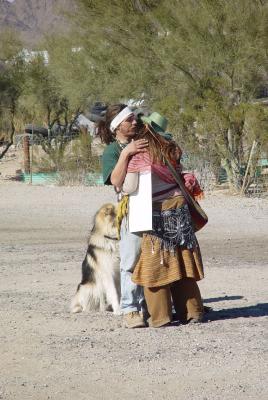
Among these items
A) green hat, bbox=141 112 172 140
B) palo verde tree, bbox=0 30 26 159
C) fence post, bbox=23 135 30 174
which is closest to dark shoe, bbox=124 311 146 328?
green hat, bbox=141 112 172 140

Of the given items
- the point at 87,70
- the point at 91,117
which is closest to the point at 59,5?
the point at 87,70

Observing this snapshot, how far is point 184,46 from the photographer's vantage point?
25.0 metres

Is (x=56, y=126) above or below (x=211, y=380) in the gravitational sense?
above

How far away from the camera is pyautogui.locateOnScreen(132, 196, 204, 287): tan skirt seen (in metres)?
7.96

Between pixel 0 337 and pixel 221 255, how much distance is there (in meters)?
6.44

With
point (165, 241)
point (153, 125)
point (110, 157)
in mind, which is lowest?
point (165, 241)

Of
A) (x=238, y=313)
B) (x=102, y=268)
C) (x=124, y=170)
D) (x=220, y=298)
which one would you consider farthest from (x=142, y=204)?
(x=220, y=298)

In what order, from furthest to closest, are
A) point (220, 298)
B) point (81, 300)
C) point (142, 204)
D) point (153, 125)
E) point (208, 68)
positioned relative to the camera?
point (208, 68)
point (220, 298)
point (81, 300)
point (153, 125)
point (142, 204)

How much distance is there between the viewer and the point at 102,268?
29.2ft

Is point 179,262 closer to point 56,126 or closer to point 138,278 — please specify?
point 138,278

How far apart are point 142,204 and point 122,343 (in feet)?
3.54

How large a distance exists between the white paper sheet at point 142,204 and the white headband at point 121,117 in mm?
432

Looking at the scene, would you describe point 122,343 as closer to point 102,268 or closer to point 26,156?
point 102,268

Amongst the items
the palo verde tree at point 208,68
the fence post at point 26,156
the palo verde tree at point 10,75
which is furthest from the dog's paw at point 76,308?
the palo verde tree at point 10,75
